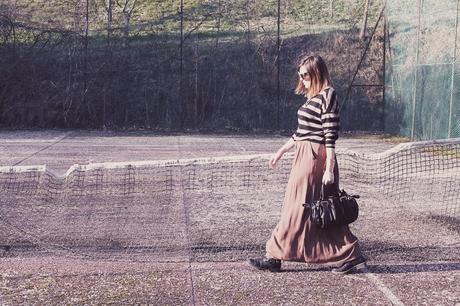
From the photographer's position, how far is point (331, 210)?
520cm

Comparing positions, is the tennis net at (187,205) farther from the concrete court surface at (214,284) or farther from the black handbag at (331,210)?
the black handbag at (331,210)

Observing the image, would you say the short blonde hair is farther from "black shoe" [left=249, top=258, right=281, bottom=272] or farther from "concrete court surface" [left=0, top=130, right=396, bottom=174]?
"concrete court surface" [left=0, top=130, right=396, bottom=174]

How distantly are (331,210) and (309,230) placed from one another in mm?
288

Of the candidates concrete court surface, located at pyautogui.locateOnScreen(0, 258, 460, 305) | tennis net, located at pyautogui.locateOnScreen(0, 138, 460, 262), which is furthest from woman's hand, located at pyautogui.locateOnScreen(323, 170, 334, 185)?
tennis net, located at pyautogui.locateOnScreen(0, 138, 460, 262)

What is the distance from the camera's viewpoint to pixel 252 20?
22984mm

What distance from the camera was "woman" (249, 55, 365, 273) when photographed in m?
5.32

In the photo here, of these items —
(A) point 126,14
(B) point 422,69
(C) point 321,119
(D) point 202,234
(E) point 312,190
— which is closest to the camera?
(C) point 321,119

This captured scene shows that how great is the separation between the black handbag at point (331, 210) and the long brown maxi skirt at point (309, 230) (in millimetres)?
84

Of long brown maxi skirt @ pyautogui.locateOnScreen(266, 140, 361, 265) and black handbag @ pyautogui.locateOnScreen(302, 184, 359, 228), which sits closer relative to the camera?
black handbag @ pyautogui.locateOnScreen(302, 184, 359, 228)

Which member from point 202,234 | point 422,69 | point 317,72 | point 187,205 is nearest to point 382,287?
point 317,72

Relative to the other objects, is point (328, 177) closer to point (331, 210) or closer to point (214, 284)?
point (331, 210)

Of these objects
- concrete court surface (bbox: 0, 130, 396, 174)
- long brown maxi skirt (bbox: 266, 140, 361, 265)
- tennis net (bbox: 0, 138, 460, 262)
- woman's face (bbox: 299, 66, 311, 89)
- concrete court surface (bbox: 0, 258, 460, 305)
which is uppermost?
woman's face (bbox: 299, 66, 311, 89)

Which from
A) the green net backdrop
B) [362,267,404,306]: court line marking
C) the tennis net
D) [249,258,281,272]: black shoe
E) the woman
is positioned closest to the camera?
[362,267,404,306]: court line marking

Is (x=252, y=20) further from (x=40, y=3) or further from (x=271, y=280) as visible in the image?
(x=271, y=280)
